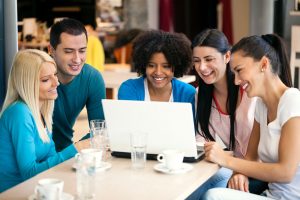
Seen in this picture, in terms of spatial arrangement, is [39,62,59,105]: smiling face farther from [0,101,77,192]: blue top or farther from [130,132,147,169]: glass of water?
[130,132,147,169]: glass of water

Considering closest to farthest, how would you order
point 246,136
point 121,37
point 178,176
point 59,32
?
point 178,176
point 246,136
point 59,32
point 121,37

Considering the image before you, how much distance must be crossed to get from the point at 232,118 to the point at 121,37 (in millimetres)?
4908

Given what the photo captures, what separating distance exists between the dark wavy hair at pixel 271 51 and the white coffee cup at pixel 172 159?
0.52 meters

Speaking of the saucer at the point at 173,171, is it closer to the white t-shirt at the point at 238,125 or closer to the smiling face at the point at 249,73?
the smiling face at the point at 249,73

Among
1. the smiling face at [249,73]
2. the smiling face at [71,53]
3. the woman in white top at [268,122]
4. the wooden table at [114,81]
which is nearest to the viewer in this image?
the woman in white top at [268,122]

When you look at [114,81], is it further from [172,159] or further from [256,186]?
[172,159]

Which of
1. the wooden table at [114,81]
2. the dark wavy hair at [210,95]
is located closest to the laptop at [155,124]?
the dark wavy hair at [210,95]

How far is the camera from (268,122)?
93.1 inches

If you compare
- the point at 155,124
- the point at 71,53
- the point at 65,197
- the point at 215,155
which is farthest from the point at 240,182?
the point at 71,53

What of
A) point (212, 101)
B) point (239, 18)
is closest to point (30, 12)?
point (239, 18)

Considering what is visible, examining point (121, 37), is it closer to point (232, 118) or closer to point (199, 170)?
point (232, 118)

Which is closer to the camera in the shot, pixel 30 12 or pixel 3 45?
pixel 3 45

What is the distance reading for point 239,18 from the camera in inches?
326

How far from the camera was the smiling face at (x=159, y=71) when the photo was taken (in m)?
3.01
